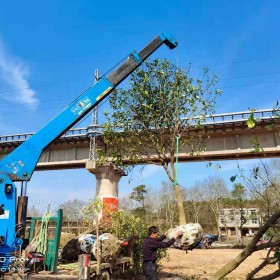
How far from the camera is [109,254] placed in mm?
8289

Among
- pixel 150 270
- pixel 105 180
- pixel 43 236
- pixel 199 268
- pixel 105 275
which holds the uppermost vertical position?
pixel 105 180

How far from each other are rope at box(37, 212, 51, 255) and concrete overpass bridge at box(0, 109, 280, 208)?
44.5ft

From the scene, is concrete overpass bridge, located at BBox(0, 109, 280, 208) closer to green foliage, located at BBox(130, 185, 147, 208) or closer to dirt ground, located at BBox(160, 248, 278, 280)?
dirt ground, located at BBox(160, 248, 278, 280)

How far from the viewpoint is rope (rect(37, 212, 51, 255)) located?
25.3 ft

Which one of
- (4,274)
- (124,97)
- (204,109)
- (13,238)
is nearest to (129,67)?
(124,97)

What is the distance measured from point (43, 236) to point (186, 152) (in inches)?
608

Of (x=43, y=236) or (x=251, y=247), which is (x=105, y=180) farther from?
(x=251, y=247)

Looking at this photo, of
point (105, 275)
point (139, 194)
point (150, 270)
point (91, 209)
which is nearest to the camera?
point (150, 270)

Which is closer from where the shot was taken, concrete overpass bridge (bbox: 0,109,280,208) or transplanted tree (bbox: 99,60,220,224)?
transplanted tree (bbox: 99,60,220,224)

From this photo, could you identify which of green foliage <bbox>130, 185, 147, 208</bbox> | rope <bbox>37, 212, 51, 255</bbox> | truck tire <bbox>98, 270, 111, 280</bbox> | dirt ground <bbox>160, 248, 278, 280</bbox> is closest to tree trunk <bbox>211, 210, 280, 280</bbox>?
truck tire <bbox>98, 270, 111, 280</bbox>

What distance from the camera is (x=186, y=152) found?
22.2 meters

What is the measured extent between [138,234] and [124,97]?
5.17 meters

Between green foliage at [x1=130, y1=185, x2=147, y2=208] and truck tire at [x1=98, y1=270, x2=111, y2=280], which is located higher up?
green foliage at [x1=130, y1=185, x2=147, y2=208]

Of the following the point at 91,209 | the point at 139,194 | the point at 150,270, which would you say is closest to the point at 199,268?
the point at 91,209
